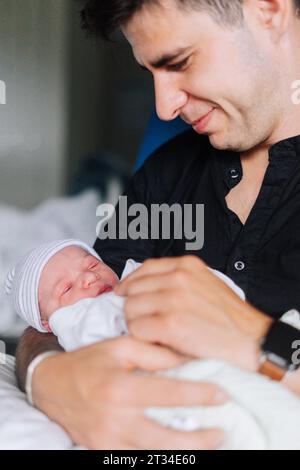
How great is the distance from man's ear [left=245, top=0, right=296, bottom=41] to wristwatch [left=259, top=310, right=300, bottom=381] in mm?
685

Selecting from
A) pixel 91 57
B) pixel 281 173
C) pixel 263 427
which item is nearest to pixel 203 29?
pixel 281 173

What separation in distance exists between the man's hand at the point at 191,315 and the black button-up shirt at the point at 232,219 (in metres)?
0.30

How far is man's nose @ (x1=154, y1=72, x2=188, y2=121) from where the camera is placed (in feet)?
5.33

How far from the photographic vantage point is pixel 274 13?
1.63m

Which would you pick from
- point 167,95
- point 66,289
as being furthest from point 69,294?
point 167,95

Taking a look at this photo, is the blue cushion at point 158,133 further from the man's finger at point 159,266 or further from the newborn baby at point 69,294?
the man's finger at point 159,266

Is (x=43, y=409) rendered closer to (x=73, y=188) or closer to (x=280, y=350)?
(x=280, y=350)

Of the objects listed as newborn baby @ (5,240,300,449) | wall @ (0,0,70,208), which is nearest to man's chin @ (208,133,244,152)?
newborn baby @ (5,240,300,449)

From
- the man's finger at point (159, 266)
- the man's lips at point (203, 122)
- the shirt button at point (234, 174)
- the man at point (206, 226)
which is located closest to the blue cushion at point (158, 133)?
the man at point (206, 226)

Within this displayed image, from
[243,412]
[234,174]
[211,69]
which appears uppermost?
[211,69]

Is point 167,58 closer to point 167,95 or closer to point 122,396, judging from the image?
point 167,95

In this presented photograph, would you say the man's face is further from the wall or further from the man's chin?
the wall

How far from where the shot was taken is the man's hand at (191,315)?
1.30m

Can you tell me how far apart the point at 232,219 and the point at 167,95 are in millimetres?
334
